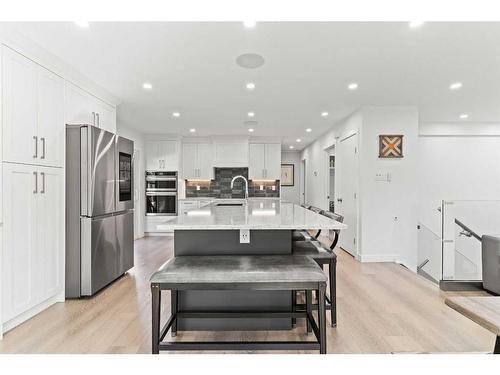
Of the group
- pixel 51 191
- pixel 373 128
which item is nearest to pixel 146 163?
pixel 51 191

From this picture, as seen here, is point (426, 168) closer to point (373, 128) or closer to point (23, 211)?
point (373, 128)

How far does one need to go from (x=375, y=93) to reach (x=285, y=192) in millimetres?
6298

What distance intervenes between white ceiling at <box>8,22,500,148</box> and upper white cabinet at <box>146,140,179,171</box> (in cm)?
205

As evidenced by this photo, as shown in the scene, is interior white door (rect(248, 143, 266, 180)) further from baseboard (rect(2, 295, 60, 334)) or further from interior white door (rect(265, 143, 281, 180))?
baseboard (rect(2, 295, 60, 334))

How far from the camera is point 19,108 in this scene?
8.02 feet

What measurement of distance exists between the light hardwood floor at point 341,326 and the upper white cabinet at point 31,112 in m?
1.36

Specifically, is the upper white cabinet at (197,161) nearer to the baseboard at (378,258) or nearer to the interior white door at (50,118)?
the baseboard at (378,258)

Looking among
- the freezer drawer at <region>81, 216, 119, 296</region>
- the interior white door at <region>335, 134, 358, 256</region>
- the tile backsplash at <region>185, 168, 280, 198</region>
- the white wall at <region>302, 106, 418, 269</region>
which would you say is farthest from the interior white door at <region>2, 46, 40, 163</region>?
the tile backsplash at <region>185, 168, 280, 198</region>

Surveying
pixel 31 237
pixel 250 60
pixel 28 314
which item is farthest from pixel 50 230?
pixel 250 60

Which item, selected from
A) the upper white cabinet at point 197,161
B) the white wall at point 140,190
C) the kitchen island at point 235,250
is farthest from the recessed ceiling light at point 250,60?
the upper white cabinet at point 197,161

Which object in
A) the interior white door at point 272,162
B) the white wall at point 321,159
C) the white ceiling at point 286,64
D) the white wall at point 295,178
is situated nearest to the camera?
the white ceiling at point 286,64

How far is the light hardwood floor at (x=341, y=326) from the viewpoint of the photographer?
2.12 metres

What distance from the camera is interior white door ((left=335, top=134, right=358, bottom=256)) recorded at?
4.87 metres
